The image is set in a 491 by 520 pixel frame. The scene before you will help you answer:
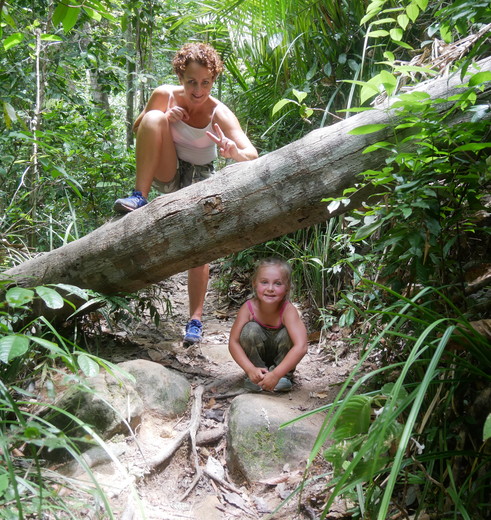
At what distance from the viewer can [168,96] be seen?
3.28 metres

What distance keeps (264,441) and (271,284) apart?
0.85 metres

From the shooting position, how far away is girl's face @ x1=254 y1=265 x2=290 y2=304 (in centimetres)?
270

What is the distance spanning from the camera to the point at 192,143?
11.0ft

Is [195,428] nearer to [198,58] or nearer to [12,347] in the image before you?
[12,347]

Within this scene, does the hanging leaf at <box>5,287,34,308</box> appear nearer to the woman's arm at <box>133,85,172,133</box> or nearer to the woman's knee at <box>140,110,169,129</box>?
the woman's knee at <box>140,110,169,129</box>

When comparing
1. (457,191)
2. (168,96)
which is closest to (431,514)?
(457,191)

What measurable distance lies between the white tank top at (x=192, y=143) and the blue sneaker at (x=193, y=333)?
3.66 ft

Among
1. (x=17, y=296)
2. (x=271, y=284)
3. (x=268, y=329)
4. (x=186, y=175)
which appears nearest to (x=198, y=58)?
(x=186, y=175)

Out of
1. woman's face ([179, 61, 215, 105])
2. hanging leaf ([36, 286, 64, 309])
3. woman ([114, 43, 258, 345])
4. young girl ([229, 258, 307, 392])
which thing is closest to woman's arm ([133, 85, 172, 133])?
woman ([114, 43, 258, 345])

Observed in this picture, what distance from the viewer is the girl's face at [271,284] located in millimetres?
2703

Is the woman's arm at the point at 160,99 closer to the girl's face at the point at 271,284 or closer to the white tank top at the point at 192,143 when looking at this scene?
the white tank top at the point at 192,143

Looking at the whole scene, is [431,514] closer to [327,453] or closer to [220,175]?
[327,453]

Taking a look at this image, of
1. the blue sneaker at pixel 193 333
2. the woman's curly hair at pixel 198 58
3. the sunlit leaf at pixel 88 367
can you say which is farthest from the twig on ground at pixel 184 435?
the woman's curly hair at pixel 198 58

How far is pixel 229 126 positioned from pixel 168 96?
1.50 feet
